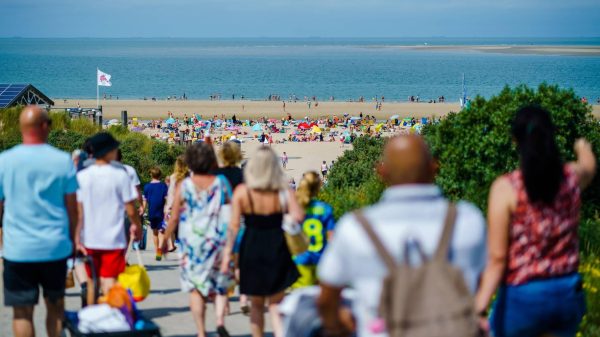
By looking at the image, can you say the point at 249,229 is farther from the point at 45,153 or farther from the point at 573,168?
the point at 573,168

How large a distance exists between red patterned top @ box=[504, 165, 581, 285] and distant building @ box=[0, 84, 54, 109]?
30.6 meters

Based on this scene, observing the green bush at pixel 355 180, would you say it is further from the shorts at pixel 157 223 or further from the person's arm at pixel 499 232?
the person's arm at pixel 499 232

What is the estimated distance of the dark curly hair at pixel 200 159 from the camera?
6132 mm

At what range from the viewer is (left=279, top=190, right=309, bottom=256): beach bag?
539cm

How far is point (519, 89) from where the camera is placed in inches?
528

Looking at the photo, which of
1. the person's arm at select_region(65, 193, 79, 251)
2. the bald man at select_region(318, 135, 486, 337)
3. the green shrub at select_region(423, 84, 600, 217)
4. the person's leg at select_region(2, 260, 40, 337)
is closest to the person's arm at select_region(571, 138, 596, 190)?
the bald man at select_region(318, 135, 486, 337)

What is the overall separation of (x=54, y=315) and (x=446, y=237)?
3317 mm

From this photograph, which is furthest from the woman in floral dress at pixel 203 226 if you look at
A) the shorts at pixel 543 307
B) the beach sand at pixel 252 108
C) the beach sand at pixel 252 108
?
the beach sand at pixel 252 108

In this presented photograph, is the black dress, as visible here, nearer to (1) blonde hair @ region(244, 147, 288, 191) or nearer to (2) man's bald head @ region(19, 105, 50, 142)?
(1) blonde hair @ region(244, 147, 288, 191)

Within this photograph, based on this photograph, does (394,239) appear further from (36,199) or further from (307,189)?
(307,189)

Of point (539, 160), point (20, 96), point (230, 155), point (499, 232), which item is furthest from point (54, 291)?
point (20, 96)

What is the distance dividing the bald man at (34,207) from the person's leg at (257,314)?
1.24 m

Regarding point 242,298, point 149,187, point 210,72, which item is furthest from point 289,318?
point 210,72

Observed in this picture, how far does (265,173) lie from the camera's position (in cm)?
532
